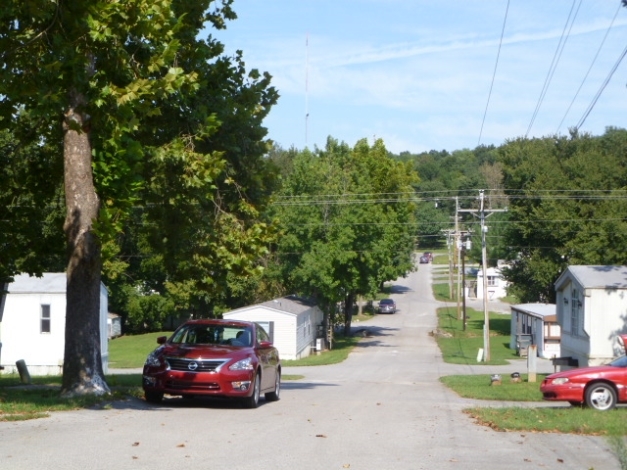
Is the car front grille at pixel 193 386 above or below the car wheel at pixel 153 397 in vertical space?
above

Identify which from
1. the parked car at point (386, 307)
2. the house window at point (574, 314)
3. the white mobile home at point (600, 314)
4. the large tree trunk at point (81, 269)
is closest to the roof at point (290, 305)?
the house window at point (574, 314)

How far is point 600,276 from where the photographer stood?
35281 millimetres

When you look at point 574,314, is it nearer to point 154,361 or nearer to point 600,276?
point 600,276

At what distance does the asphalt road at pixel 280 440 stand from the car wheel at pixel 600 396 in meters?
2.69

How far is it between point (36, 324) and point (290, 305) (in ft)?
65.4

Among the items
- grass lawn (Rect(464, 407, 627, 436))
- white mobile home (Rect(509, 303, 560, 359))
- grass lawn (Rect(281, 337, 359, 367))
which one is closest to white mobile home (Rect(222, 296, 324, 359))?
grass lawn (Rect(281, 337, 359, 367))

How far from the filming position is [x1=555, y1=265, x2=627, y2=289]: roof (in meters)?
34.2

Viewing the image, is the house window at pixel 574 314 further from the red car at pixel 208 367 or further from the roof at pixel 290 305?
the red car at pixel 208 367

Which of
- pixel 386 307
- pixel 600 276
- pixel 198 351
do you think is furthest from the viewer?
pixel 386 307

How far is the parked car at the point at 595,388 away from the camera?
17922 mm

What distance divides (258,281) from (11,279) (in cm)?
Result: 4820

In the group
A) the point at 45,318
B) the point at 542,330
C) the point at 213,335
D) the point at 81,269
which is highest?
the point at 81,269

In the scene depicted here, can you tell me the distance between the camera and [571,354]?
3759cm

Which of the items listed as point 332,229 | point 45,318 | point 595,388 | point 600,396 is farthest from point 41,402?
point 332,229
